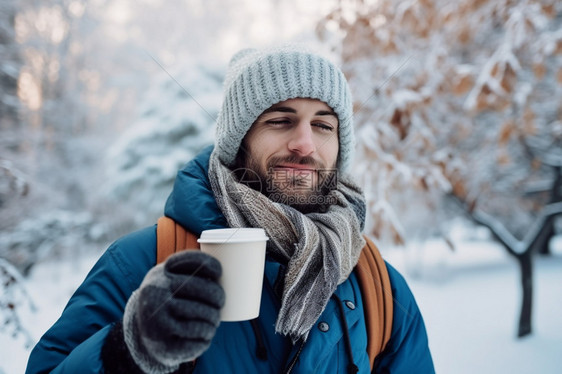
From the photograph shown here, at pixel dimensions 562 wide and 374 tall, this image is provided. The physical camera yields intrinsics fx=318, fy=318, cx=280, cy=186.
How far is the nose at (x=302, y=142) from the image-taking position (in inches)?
53.2

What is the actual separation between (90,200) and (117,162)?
213 inches

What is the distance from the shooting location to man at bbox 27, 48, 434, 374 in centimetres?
81

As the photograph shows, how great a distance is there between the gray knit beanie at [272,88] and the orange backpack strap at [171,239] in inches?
17.6

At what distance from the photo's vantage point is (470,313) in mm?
6617

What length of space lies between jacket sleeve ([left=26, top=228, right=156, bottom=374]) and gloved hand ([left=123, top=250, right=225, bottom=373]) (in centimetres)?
15

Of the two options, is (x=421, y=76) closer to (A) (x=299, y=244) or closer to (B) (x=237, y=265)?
(A) (x=299, y=244)

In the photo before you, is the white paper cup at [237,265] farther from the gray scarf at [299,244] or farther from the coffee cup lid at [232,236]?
the gray scarf at [299,244]

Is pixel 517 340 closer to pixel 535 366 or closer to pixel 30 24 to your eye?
pixel 535 366

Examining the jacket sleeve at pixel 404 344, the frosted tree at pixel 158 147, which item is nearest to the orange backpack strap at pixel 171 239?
the jacket sleeve at pixel 404 344

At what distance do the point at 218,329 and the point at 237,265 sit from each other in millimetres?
355

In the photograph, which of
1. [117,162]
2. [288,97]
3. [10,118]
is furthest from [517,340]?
[10,118]

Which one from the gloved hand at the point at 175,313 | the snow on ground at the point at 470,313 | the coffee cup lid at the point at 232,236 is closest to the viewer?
the gloved hand at the point at 175,313

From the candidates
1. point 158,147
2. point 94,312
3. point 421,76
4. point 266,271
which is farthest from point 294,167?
point 158,147

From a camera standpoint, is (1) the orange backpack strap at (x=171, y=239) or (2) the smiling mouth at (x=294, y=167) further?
(2) the smiling mouth at (x=294, y=167)
